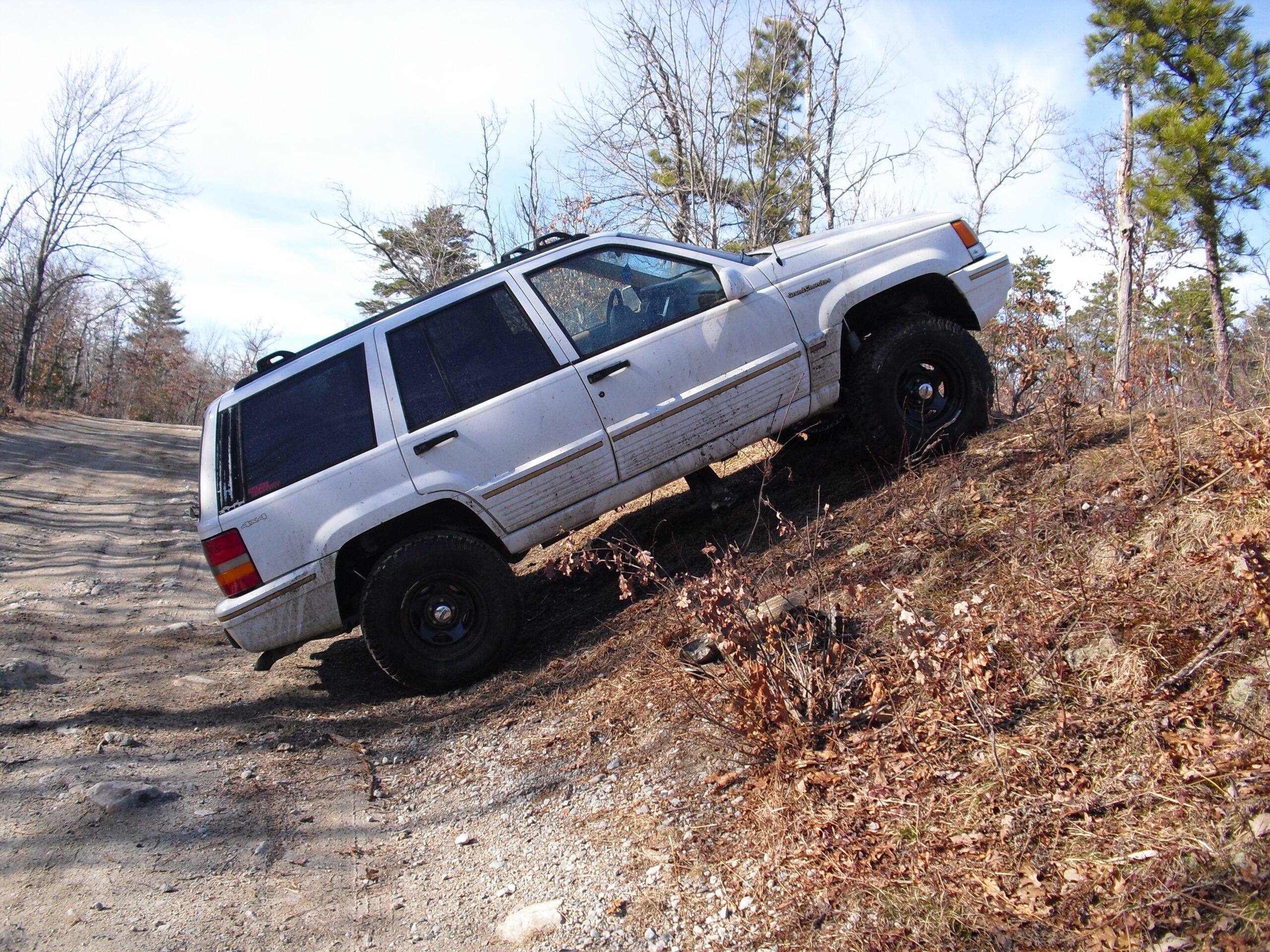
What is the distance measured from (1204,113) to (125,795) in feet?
61.1

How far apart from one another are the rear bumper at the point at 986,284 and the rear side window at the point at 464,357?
2611 mm

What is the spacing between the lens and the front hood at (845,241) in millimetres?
4945

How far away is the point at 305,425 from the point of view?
4340 millimetres

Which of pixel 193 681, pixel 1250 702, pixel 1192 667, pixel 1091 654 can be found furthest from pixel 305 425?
pixel 1250 702

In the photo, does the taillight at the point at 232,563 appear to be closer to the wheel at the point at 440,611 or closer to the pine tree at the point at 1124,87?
the wheel at the point at 440,611

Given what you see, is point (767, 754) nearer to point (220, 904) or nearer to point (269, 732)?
point (220, 904)

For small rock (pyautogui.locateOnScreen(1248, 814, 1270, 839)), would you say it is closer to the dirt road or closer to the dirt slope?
the dirt slope

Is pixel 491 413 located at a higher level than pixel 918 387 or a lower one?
higher

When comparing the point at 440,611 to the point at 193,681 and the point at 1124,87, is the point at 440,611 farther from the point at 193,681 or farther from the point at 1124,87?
the point at 1124,87

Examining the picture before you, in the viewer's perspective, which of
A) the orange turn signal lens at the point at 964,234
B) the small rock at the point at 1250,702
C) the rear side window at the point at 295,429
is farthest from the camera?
the orange turn signal lens at the point at 964,234

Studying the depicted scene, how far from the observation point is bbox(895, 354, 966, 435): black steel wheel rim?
16.5 feet

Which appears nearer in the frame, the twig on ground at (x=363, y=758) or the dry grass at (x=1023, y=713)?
the dry grass at (x=1023, y=713)

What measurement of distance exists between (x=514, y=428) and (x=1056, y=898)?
123 inches

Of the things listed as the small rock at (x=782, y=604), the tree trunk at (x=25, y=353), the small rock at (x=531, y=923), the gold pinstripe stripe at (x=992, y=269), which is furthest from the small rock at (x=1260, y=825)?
the tree trunk at (x=25, y=353)
